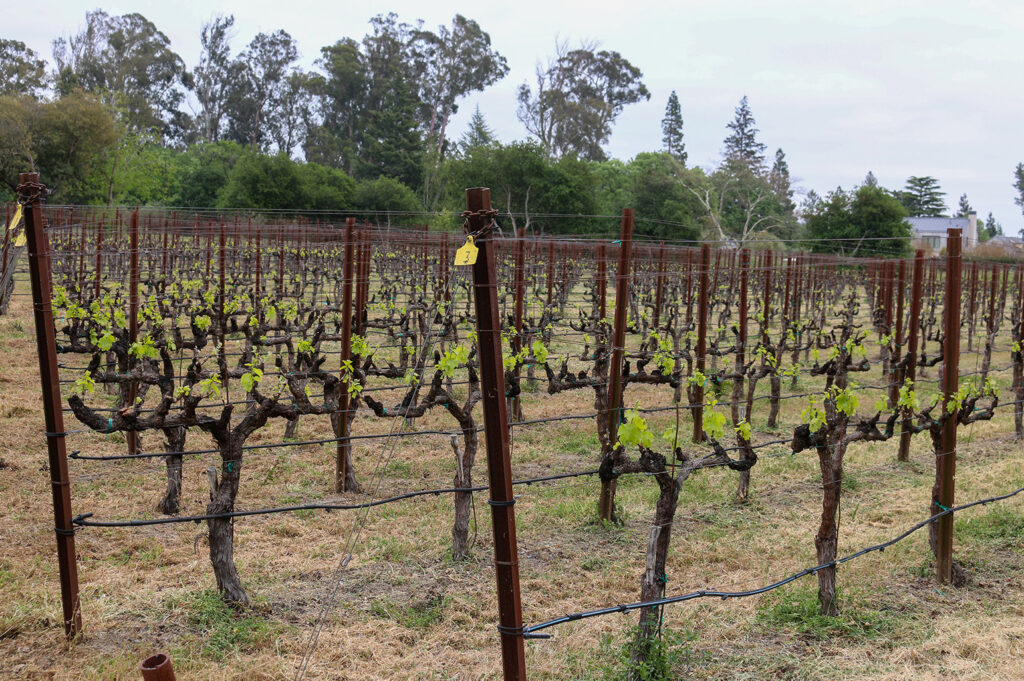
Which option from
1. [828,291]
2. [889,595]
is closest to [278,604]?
[889,595]

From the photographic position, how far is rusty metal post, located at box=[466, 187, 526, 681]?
324cm

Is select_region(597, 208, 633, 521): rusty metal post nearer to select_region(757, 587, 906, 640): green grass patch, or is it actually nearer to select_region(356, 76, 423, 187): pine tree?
select_region(757, 587, 906, 640): green grass patch

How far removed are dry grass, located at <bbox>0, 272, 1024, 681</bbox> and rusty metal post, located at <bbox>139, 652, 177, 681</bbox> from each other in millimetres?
1373

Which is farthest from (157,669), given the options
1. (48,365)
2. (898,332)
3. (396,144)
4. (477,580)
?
(396,144)

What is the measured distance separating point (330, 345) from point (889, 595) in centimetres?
1314

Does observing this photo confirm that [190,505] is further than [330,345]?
No

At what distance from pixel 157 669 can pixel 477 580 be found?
2914 millimetres

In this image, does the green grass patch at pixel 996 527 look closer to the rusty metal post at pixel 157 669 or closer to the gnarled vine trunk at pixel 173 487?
the rusty metal post at pixel 157 669

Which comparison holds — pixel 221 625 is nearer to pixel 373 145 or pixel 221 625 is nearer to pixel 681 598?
pixel 681 598

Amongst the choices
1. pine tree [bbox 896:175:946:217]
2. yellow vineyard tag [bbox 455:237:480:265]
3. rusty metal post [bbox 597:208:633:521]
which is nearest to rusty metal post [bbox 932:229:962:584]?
rusty metal post [bbox 597:208:633:521]

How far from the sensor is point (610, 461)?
4.44 metres

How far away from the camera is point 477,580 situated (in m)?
5.56

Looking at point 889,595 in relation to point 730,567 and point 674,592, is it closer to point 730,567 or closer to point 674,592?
point 730,567

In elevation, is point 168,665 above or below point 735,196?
below
